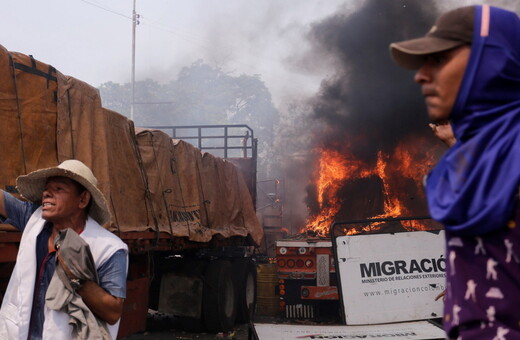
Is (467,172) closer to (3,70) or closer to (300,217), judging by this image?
(3,70)

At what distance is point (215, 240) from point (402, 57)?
28.7ft

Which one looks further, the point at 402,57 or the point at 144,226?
the point at 144,226

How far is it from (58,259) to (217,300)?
23.2 ft

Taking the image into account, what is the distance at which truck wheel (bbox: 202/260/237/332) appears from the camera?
9391 mm

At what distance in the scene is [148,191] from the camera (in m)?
7.39

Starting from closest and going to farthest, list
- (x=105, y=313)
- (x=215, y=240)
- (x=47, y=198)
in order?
1. (x=105, y=313)
2. (x=47, y=198)
3. (x=215, y=240)

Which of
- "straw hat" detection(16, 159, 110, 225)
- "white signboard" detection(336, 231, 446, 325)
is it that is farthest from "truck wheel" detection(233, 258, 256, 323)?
Answer: "straw hat" detection(16, 159, 110, 225)

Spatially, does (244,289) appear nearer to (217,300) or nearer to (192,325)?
(217,300)

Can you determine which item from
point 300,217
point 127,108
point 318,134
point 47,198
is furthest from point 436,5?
point 127,108

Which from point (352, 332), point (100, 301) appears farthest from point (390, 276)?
point (100, 301)

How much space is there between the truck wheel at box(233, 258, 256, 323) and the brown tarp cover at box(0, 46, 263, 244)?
823 mm

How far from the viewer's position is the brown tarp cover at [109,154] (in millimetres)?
4785

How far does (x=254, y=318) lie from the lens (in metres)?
11.5

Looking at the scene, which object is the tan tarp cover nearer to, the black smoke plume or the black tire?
the black tire
